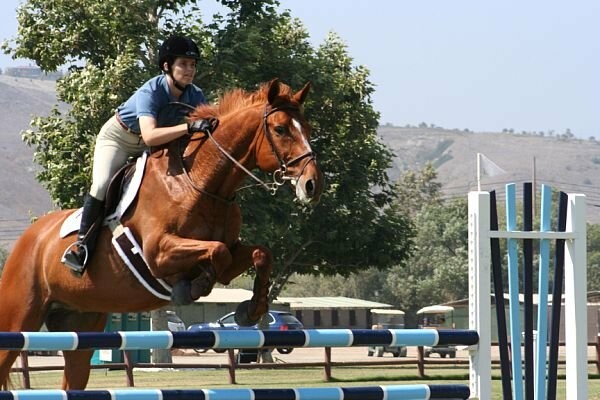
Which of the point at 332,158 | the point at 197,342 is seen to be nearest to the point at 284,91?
the point at 197,342

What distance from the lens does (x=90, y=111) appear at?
2820 cm

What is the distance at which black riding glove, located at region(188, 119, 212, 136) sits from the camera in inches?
318

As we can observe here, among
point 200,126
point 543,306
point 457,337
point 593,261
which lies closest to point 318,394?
point 457,337

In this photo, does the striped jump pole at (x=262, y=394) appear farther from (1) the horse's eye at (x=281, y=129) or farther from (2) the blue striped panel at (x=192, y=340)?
(1) the horse's eye at (x=281, y=129)

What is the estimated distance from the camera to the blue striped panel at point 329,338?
6.64 meters

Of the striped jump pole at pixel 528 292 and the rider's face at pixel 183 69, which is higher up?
the rider's face at pixel 183 69

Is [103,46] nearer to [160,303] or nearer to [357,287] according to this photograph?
[160,303]

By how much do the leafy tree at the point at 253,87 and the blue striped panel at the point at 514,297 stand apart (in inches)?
729

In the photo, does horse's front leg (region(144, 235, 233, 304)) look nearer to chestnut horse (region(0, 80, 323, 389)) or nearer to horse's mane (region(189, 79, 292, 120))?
chestnut horse (region(0, 80, 323, 389))

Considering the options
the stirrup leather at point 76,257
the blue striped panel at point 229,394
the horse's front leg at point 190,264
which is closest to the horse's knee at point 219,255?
the horse's front leg at point 190,264

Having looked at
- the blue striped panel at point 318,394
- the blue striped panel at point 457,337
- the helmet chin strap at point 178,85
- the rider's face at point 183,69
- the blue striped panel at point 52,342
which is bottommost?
the blue striped panel at point 318,394

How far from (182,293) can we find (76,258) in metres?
1.07

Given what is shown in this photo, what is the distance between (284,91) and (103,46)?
22.3 metres

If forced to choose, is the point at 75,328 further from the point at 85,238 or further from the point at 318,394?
the point at 318,394
